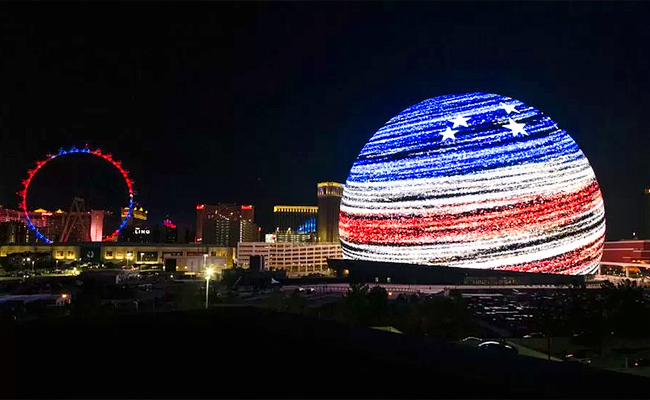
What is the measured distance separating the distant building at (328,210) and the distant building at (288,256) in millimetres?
29662

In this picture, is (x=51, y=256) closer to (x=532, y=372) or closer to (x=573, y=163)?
(x=573, y=163)

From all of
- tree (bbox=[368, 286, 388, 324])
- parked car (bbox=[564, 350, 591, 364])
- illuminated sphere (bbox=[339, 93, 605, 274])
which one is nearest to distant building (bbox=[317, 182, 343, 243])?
illuminated sphere (bbox=[339, 93, 605, 274])

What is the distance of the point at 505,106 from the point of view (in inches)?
1315

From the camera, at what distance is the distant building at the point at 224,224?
14050 cm

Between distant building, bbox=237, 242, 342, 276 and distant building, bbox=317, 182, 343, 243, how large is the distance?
29.7 m

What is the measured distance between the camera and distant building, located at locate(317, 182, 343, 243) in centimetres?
10812

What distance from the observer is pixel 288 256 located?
243 feet

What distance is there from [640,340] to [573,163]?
17.4 m

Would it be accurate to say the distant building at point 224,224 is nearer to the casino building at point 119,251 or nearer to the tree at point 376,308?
the casino building at point 119,251

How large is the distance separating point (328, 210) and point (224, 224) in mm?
43517

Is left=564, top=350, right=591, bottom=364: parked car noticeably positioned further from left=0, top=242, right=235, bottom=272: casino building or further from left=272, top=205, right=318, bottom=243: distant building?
left=272, top=205, right=318, bottom=243: distant building

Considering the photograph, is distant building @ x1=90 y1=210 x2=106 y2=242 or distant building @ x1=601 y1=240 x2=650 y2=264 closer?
distant building @ x1=601 y1=240 x2=650 y2=264

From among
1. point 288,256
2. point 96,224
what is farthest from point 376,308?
point 96,224

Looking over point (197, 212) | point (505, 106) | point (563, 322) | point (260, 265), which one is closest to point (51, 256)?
point (260, 265)
